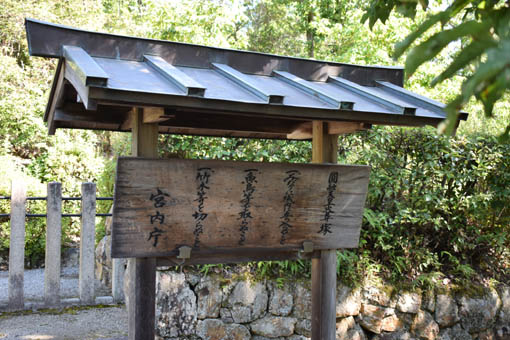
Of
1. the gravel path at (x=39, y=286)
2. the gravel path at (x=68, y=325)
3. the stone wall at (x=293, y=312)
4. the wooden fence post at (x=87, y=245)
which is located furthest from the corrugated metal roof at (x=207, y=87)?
the gravel path at (x=39, y=286)

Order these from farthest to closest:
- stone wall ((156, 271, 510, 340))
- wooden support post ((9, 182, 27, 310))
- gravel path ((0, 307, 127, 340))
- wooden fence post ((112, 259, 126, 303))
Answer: wooden fence post ((112, 259, 126, 303)) → wooden support post ((9, 182, 27, 310)) → gravel path ((0, 307, 127, 340)) → stone wall ((156, 271, 510, 340))

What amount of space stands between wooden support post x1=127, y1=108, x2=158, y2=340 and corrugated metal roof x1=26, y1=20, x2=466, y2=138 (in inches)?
9.2

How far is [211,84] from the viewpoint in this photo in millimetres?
2785

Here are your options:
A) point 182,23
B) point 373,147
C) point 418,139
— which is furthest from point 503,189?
point 182,23

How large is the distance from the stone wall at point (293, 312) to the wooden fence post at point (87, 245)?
1.95 m

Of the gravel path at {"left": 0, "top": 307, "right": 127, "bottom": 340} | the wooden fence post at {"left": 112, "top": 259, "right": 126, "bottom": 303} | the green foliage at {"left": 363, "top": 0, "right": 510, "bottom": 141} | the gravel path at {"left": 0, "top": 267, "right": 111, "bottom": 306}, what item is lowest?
the gravel path at {"left": 0, "top": 307, "right": 127, "bottom": 340}

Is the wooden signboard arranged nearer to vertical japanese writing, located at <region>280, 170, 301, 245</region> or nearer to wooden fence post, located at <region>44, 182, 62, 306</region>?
vertical japanese writing, located at <region>280, 170, 301, 245</region>

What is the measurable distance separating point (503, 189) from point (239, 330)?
3.96m

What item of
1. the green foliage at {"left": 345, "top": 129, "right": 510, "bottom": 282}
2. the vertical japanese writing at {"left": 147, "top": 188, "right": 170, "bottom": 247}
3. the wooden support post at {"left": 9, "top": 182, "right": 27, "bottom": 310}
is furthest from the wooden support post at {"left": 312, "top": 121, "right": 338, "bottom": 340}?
the wooden support post at {"left": 9, "top": 182, "right": 27, "bottom": 310}

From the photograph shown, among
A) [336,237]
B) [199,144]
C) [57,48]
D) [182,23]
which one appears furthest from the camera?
[182,23]

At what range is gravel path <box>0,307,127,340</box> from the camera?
5.71 m

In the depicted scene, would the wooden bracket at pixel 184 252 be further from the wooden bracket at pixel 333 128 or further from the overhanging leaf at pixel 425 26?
the overhanging leaf at pixel 425 26

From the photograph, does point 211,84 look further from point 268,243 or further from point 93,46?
point 268,243

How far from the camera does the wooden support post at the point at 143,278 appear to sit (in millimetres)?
3062
